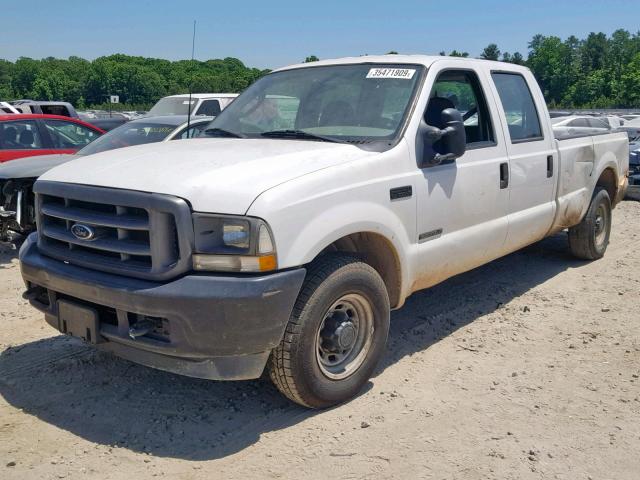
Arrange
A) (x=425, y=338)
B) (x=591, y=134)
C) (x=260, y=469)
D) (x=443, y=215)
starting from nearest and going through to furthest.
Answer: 1. (x=260, y=469)
2. (x=443, y=215)
3. (x=425, y=338)
4. (x=591, y=134)

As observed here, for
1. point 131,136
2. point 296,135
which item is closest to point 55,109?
point 131,136

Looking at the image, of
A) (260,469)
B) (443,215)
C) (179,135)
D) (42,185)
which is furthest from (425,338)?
(179,135)

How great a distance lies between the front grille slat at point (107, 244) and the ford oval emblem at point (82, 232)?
0.02 m

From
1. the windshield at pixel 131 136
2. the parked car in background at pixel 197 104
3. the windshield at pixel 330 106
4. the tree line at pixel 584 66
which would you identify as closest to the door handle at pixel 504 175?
the windshield at pixel 330 106

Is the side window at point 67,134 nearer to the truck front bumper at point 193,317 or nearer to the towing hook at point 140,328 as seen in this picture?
the truck front bumper at point 193,317

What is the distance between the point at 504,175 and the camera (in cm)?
523

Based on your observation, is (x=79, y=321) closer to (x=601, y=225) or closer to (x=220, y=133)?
(x=220, y=133)

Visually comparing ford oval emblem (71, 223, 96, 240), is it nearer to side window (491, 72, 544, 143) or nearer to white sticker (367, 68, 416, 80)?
white sticker (367, 68, 416, 80)

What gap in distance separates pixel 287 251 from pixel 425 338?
205 centimetres

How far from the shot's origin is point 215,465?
3387 mm

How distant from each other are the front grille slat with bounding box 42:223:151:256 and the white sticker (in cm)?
215

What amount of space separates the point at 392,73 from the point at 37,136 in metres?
6.64

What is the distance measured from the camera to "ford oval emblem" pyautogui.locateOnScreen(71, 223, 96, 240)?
144 inches

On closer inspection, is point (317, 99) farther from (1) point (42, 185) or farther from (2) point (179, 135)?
(2) point (179, 135)
